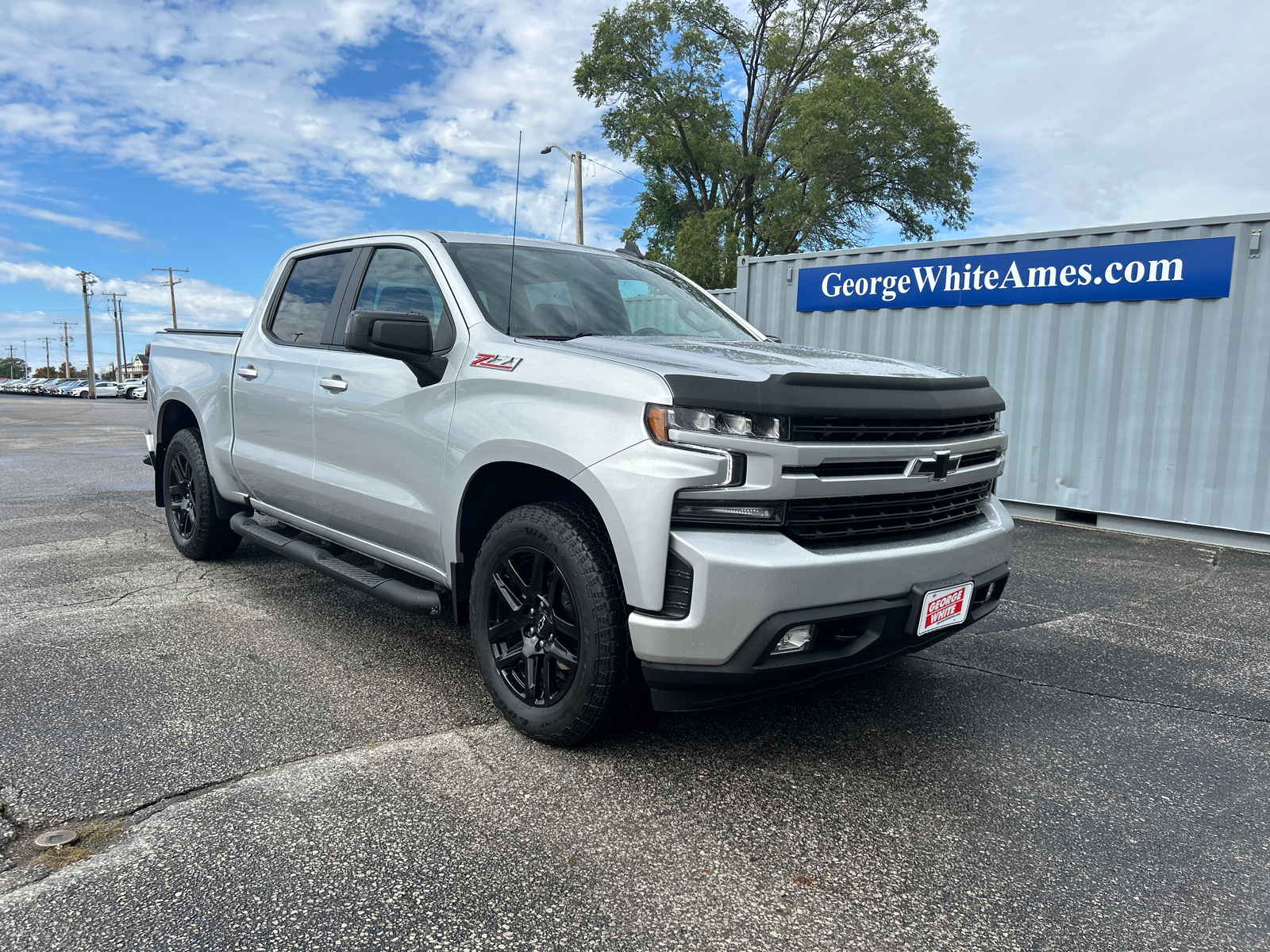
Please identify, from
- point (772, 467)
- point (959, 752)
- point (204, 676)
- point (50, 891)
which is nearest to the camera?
point (50, 891)

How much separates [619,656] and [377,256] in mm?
2416

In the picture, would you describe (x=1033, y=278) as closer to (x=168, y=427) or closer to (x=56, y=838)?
(x=168, y=427)

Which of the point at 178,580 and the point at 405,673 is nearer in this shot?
the point at 405,673

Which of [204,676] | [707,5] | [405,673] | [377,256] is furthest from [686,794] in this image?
[707,5]

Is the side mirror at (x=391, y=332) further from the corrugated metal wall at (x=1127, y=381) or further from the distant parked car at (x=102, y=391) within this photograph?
the distant parked car at (x=102, y=391)

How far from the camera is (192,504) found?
5.62m

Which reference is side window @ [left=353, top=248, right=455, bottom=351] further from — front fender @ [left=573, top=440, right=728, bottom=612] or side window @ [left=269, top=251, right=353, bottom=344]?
front fender @ [left=573, top=440, right=728, bottom=612]

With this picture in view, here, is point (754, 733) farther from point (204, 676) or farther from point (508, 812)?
point (204, 676)

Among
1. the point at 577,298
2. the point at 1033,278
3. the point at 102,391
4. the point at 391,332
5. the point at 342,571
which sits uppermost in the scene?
the point at 1033,278

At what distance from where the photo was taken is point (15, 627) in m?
4.28

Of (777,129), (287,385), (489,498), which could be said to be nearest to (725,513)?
(489,498)

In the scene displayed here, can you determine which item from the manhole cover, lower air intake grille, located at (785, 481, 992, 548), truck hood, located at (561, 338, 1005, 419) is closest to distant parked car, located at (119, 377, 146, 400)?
the manhole cover

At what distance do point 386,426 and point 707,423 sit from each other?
1.64 m

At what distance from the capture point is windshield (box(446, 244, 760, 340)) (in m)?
3.49
